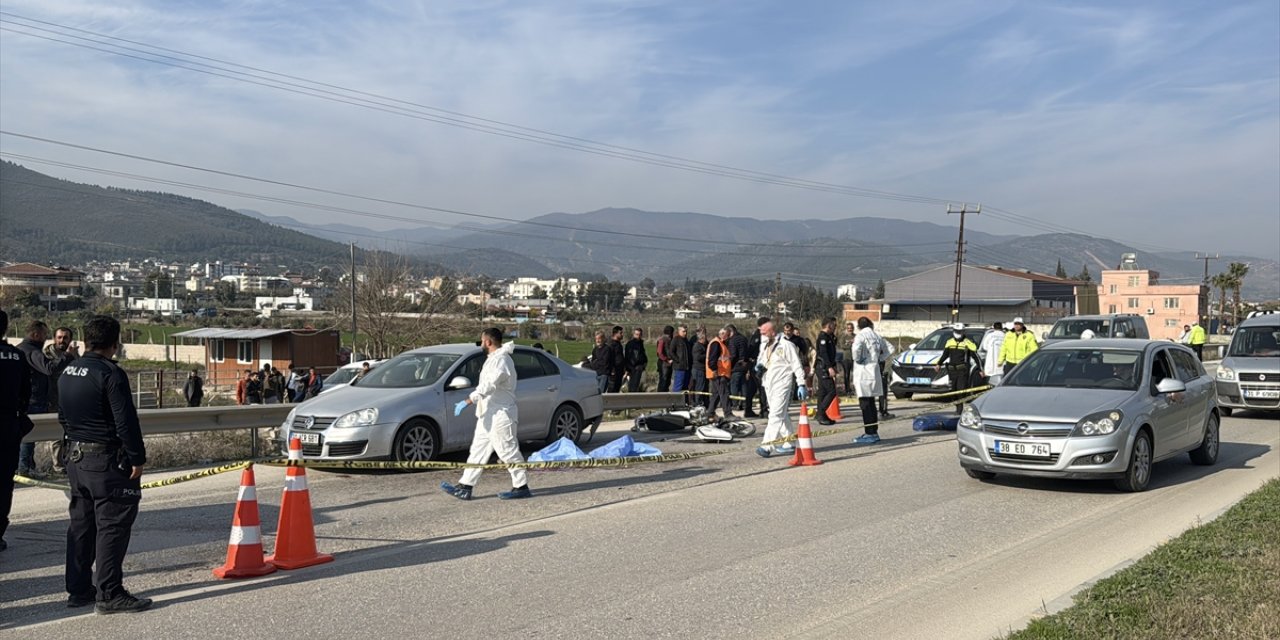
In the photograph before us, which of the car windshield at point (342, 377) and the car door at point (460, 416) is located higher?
the car door at point (460, 416)

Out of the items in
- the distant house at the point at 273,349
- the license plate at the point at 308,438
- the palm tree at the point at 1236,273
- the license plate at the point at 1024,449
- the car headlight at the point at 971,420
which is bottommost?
the distant house at the point at 273,349

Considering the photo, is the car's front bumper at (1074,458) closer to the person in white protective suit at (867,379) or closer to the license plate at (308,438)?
the person in white protective suit at (867,379)

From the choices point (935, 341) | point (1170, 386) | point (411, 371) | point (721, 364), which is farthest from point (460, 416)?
point (935, 341)

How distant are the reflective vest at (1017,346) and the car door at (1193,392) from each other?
560 cm

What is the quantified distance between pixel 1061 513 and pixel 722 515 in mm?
3256

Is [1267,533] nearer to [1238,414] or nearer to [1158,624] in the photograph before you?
[1158,624]

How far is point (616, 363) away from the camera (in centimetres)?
2025

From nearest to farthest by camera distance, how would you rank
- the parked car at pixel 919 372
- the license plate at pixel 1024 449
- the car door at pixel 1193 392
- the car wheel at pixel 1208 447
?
the license plate at pixel 1024 449
the car door at pixel 1193 392
the car wheel at pixel 1208 447
the parked car at pixel 919 372

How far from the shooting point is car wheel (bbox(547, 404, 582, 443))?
13.8 meters

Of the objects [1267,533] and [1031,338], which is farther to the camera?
[1031,338]

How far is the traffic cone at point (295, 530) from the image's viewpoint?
746 cm

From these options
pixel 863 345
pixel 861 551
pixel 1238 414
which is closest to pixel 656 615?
pixel 861 551

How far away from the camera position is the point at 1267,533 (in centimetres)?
766

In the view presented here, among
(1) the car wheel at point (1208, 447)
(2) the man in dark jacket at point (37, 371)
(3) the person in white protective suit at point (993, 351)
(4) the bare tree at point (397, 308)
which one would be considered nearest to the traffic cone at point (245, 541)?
(2) the man in dark jacket at point (37, 371)
